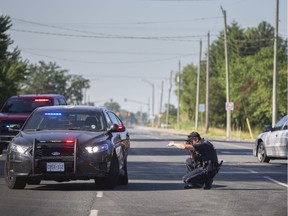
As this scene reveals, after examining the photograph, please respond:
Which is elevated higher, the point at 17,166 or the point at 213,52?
the point at 213,52

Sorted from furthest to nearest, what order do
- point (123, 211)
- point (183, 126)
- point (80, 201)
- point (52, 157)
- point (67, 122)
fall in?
point (183, 126) → point (67, 122) → point (52, 157) → point (80, 201) → point (123, 211)

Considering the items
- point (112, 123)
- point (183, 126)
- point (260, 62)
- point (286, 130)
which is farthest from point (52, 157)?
point (183, 126)

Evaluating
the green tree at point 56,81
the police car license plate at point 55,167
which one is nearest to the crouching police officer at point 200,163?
the police car license plate at point 55,167

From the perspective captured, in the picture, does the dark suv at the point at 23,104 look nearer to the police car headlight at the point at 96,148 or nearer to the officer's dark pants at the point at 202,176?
the officer's dark pants at the point at 202,176

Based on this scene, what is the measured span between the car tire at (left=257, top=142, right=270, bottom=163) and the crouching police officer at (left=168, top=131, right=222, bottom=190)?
9.61 m

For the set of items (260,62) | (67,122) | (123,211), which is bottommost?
(123,211)

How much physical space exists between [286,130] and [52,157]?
A: 10810mm

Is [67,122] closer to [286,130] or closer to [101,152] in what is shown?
[101,152]

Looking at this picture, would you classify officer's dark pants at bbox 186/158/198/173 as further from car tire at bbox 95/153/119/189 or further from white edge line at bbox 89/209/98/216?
white edge line at bbox 89/209/98/216

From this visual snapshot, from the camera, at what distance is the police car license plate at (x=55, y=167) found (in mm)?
14625

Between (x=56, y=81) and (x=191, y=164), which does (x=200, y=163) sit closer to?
(x=191, y=164)

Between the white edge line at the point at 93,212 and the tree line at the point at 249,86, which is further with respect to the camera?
the tree line at the point at 249,86

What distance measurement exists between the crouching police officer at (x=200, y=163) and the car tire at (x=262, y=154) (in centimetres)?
961

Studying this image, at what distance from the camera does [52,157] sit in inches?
576
